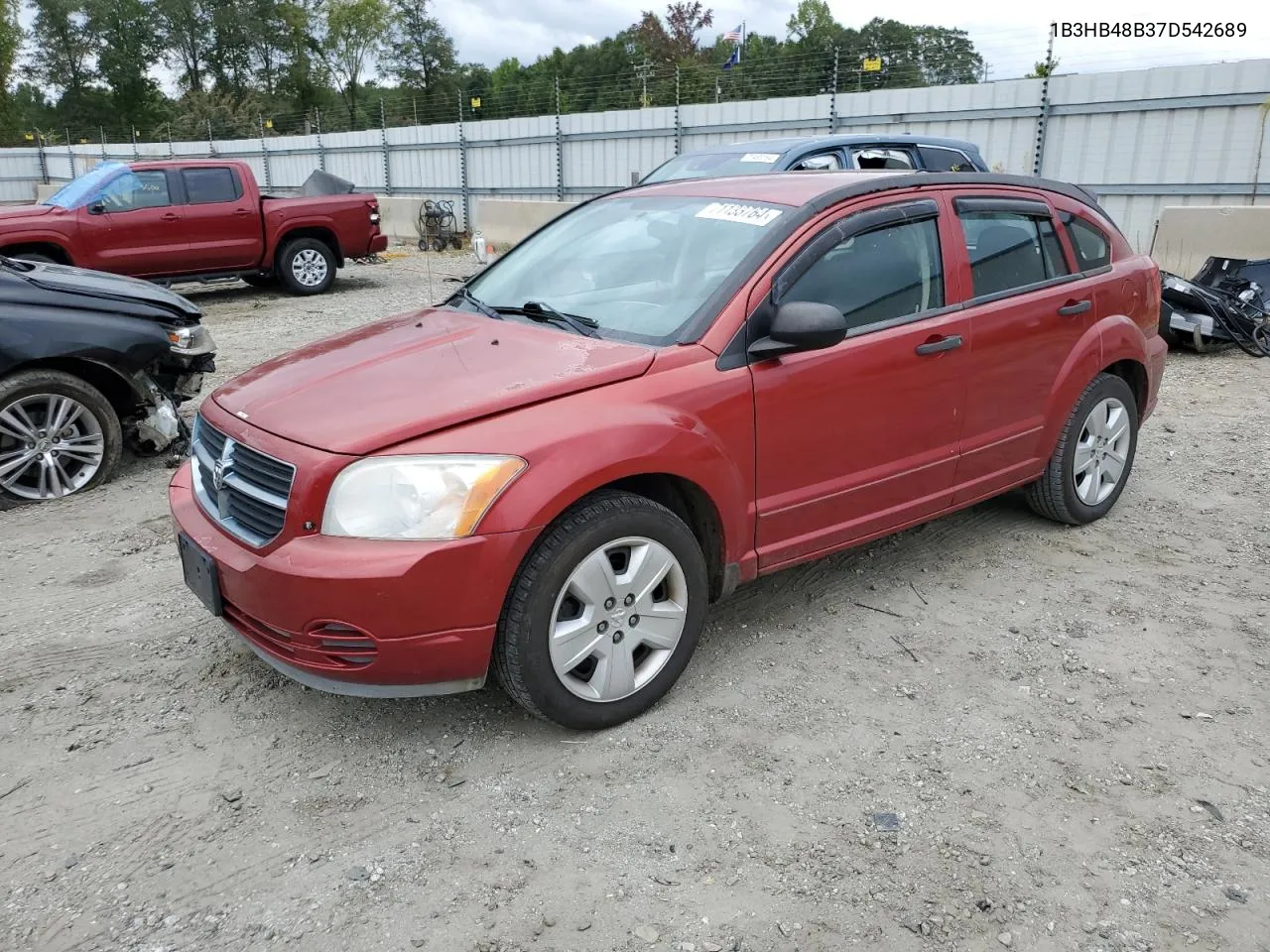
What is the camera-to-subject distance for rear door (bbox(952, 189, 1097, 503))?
4059mm

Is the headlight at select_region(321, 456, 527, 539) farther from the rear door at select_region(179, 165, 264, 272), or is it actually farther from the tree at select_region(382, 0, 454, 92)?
the tree at select_region(382, 0, 454, 92)

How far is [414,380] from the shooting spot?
312 cm

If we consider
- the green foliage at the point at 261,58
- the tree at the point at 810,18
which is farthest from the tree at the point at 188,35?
the tree at the point at 810,18

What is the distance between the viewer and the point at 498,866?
2.62m

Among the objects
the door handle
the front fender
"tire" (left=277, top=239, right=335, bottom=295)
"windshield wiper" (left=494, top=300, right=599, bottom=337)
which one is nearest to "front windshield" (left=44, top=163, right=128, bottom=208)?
the front fender

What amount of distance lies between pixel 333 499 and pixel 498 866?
3.59 feet

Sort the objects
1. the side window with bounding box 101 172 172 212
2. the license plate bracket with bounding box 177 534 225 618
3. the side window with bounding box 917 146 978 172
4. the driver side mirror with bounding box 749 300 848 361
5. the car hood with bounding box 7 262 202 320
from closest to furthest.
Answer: the license plate bracket with bounding box 177 534 225 618 < the driver side mirror with bounding box 749 300 848 361 < the car hood with bounding box 7 262 202 320 < the side window with bounding box 917 146 978 172 < the side window with bounding box 101 172 172 212

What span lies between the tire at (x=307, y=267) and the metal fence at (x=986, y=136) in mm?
7865

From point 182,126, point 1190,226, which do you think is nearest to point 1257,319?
point 1190,226

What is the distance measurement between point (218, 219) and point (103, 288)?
674 cm

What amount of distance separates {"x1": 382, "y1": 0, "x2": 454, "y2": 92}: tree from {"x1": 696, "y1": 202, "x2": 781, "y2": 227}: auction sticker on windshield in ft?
242

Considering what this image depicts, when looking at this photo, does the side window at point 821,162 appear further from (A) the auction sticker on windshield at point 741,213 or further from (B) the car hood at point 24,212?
(B) the car hood at point 24,212

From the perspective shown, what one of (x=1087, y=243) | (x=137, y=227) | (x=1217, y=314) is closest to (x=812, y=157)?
(x=1217, y=314)

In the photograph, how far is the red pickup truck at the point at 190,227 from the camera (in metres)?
11.0
